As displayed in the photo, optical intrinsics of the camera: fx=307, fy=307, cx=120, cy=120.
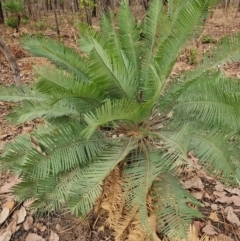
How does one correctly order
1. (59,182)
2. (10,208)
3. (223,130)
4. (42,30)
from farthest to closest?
(42,30)
(10,208)
(59,182)
(223,130)

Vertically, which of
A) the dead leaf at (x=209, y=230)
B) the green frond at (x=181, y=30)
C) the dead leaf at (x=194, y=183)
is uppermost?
the green frond at (x=181, y=30)

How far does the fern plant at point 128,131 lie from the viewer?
182 centimetres

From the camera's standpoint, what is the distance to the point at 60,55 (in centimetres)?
228

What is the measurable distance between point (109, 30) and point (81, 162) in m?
1.23

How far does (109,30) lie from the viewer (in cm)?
263

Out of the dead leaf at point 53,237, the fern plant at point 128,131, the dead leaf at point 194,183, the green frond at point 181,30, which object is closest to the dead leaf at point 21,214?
the dead leaf at point 53,237

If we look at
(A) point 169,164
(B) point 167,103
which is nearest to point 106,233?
(A) point 169,164

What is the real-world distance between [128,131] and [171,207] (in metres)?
0.60

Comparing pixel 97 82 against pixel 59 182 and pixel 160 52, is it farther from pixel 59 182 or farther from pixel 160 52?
pixel 59 182

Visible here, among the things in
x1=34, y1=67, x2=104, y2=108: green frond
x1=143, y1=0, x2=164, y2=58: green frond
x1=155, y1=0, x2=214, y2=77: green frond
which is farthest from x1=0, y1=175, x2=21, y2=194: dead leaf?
x1=155, y1=0, x2=214, y2=77: green frond

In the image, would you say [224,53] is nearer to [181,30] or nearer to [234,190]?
[181,30]

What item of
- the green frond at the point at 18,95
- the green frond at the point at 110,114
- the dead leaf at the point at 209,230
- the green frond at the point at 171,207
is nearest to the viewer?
the green frond at the point at 110,114

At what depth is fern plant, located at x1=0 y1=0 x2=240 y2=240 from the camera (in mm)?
1816

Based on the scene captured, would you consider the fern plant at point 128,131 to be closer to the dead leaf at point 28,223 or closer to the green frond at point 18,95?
the green frond at point 18,95
